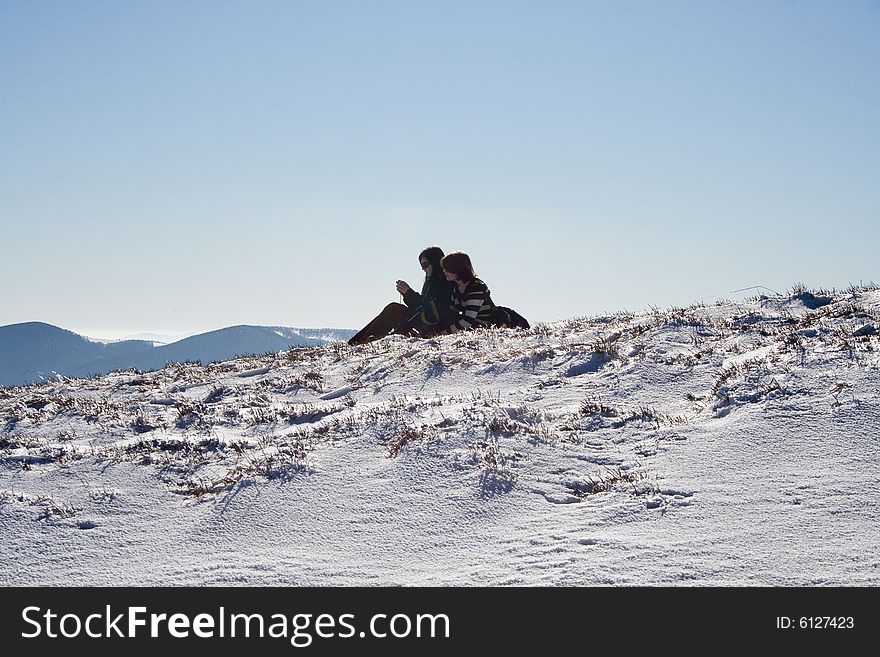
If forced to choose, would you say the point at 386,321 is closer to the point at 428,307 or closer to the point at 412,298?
the point at 412,298

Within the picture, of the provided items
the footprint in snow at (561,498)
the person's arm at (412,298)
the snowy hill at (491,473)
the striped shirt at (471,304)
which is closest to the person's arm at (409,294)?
the person's arm at (412,298)

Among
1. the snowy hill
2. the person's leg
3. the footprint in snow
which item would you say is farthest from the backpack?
the footprint in snow

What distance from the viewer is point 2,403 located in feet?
35.0

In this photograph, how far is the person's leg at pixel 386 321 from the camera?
15648mm

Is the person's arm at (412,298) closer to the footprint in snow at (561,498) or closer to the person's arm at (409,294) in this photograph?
the person's arm at (409,294)

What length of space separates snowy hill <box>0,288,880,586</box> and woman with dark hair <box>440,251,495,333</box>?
4.94 metres

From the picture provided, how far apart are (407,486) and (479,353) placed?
455 centimetres

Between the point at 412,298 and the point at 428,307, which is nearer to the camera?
the point at 428,307

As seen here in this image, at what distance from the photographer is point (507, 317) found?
15.5 metres

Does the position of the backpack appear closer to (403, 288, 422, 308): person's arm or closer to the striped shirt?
the striped shirt

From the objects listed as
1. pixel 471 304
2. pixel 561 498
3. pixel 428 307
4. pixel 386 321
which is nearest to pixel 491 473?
pixel 561 498

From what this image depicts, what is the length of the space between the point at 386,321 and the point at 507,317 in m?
2.68
